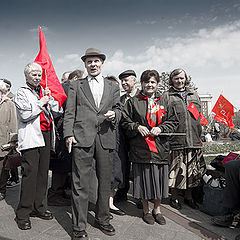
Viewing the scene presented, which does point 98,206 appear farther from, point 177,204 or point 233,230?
point 233,230

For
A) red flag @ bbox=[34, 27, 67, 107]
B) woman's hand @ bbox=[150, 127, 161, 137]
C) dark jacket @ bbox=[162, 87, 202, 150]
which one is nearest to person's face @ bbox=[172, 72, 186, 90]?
dark jacket @ bbox=[162, 87, 202, 150]

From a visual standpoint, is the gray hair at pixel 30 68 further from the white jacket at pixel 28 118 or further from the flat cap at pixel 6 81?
the flat cap at pixel 6 81

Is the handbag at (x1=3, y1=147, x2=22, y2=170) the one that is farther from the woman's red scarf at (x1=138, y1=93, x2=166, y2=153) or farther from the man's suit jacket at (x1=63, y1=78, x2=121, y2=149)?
the woman's red scarf at (x1=138, y1=93, x2=166, y2=153)

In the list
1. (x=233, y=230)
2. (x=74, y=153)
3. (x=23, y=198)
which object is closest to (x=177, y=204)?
(x=233, y=230)

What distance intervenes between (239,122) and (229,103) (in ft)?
A: 93.0

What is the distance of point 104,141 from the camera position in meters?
2.82

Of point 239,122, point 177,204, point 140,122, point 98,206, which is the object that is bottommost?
point 239,122

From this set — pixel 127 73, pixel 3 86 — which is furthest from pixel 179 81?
pixel 3 86

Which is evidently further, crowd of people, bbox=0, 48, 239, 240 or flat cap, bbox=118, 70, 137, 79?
flat cap, bbox=118, 70, 137, 79

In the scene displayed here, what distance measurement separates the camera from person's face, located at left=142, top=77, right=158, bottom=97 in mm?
3180

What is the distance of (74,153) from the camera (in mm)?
2758

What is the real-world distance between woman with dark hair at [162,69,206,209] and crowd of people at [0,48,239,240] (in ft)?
0.05

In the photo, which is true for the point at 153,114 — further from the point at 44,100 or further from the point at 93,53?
the point at 44,100

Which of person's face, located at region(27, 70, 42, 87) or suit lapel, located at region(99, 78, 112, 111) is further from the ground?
person's face, located at region(27, 70, 42, 87)
